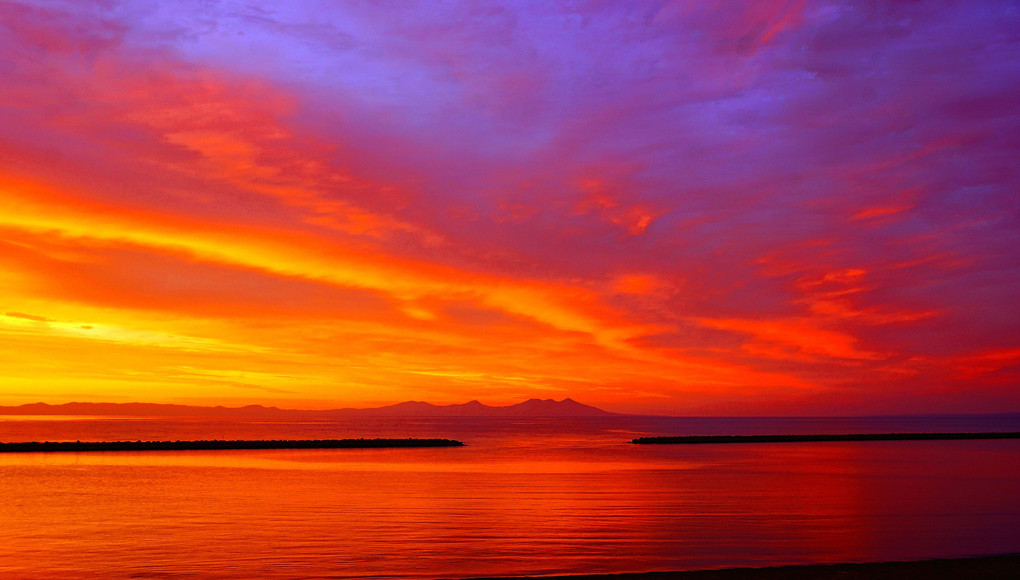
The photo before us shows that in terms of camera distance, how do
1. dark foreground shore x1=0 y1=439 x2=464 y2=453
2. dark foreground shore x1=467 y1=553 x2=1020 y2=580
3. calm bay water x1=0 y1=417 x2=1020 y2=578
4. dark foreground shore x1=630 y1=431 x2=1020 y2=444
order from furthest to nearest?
dark foreground shore x1=630 y1=431 x2=1020 y2=444 < dark foreground shore x1=0 y1=439 x2=464 y2=453 < calm bay water x1=0 y1=417 x2=1020 y2=578 < dark foreground shore x1=467 y1=553 x2=1020 y2=580

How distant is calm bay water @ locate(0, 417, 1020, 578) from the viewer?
17781 mm

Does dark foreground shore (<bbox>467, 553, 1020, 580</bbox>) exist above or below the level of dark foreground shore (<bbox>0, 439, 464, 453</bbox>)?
below

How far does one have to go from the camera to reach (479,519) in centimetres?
2455

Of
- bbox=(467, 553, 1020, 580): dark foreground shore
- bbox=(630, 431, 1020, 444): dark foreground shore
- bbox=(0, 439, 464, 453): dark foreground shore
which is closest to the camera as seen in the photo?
bbox=(467, 553, 1020, 580): dark foreground shore

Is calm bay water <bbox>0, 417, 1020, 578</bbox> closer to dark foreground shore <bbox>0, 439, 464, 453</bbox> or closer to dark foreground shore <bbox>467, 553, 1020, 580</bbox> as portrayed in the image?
dark foreground shore <bbox>467, 553, 1020, 580</bbox>

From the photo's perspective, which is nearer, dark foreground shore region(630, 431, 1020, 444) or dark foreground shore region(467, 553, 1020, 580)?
dark foreground shore region(467, 553, 1020, 580)

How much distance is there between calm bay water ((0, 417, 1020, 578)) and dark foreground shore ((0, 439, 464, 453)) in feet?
80.4

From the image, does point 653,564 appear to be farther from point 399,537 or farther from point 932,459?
point 932,459

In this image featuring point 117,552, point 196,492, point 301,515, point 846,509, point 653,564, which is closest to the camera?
point 653,564

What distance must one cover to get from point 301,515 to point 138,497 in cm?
994

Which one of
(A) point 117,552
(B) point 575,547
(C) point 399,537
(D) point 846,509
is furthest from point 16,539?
(D) point 846,509

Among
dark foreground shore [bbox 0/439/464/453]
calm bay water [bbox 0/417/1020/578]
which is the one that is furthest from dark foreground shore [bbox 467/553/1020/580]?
dark foreground shore [bbox 0/439/464/453]

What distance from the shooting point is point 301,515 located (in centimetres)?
2527

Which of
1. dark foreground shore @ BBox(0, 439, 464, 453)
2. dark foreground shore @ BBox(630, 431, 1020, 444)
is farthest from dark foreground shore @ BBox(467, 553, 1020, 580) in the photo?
dark foreground shore @ BBox(630, 431, 1020, 444)
